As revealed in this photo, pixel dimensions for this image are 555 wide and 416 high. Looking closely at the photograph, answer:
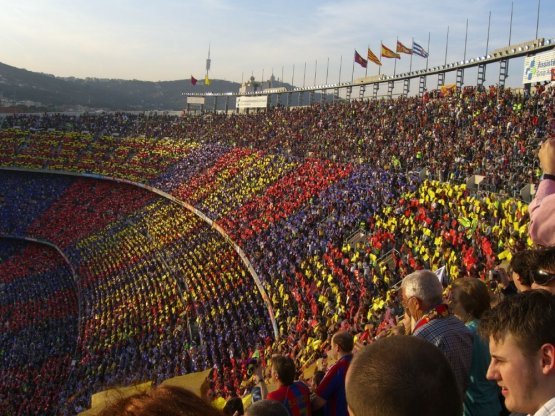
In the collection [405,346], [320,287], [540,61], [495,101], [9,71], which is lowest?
[320,287]

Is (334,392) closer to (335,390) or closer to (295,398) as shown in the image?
(335,390)

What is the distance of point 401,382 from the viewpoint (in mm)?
1829

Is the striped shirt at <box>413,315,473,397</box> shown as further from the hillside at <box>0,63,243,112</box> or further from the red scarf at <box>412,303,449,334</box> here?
the hillside at <box>0,63,243,112</box>

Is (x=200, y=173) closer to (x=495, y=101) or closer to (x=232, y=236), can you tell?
(x=232, y=236)

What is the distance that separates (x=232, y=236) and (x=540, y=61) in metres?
16.8

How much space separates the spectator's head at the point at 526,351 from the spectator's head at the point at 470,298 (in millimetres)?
2015

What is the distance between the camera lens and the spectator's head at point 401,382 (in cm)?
183

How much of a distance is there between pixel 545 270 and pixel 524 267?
0.39 m

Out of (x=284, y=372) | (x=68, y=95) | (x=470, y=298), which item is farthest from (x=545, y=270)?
(x=68, y=95)

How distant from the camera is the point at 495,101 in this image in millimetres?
24688

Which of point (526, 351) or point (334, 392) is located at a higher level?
point (526, 351)

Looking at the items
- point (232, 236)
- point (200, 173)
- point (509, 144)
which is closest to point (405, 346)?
point (509, 144)

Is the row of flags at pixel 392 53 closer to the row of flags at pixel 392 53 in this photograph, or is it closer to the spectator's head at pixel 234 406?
the row of flags at pixel 392 53

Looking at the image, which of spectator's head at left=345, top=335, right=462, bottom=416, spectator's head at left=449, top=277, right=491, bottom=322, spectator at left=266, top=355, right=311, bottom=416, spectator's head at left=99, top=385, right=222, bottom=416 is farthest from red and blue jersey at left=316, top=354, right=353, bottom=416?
spectator's head at left=99, top=385, right=222, bottom=416
